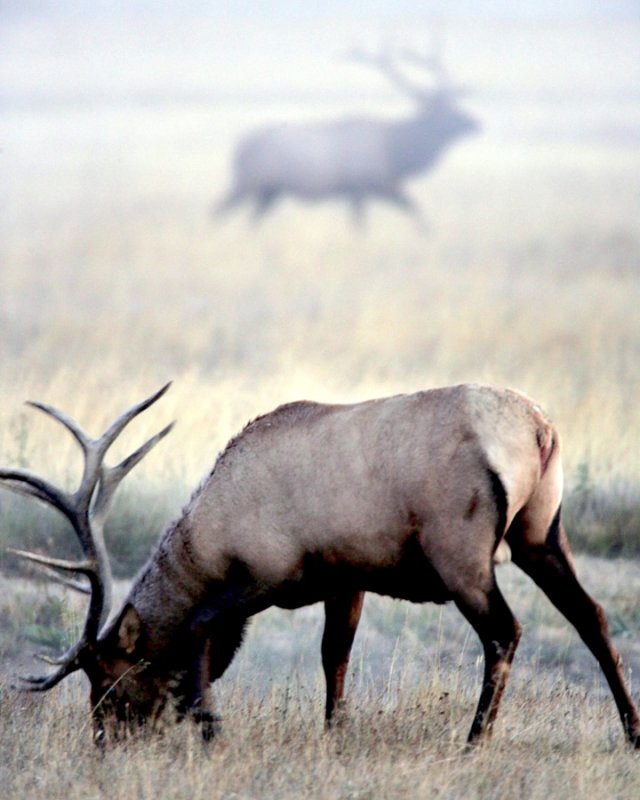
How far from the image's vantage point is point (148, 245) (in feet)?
85.2

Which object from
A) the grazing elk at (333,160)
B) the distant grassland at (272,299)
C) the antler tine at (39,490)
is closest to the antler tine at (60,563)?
the antler tine at (39,490)

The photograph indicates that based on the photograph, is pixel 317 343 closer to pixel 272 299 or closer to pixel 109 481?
pixel 272 299

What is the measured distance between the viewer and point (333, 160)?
2828 cm

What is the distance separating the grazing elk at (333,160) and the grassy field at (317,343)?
22.7 inches

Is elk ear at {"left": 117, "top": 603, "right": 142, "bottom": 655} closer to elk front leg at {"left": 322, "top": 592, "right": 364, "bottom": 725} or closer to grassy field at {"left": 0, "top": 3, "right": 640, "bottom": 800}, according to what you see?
grassy field at {"left": 0, "top": 3, "right": 640, "bottom": 800}

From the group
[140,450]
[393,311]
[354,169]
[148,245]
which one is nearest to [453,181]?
[354,169]

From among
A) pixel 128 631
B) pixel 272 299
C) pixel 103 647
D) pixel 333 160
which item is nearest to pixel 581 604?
pixel 128 631

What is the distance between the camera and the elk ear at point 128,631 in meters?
6.14

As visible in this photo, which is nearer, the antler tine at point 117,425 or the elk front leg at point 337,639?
the antler tine at point 117,425

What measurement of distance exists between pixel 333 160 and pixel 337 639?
2248cm

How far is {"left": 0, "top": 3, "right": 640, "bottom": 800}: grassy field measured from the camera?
596 centimetres

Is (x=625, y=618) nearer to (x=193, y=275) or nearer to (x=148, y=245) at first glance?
(x=193, y=275)

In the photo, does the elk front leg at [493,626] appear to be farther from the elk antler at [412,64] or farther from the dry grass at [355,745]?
the elk antler at [412,64]

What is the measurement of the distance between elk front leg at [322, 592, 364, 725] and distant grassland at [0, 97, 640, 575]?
2.90m
